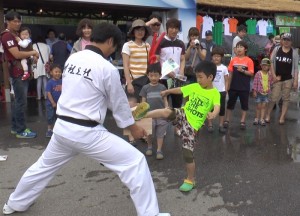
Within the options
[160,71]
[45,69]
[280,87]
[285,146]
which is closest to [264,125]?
[280,87]

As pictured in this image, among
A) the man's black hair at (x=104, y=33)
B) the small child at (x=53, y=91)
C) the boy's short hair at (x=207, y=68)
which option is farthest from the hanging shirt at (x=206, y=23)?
the man's black hair at (x=104, y=33)

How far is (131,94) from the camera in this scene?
15.9ft

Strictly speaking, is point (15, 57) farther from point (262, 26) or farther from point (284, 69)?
point (262, 26)

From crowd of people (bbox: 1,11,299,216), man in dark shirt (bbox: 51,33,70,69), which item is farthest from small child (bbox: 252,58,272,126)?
man in dark shirt (bbox: 51,33,70,69)

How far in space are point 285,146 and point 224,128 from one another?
3.94ft

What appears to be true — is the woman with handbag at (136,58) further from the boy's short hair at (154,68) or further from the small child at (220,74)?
the small child at (220,74)

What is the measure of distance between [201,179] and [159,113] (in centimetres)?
111

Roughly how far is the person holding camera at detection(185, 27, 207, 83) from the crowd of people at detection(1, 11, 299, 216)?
0.02m

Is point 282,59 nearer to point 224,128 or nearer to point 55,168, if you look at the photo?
point 224,128

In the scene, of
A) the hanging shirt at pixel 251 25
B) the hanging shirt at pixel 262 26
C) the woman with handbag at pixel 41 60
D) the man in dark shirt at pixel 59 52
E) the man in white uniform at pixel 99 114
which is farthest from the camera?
the hanging shirt at pixel 262 26

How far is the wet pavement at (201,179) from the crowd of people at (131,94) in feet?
0.86

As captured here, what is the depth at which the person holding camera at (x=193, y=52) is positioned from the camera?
5906 millimetres

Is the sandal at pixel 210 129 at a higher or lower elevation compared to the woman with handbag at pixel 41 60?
lower

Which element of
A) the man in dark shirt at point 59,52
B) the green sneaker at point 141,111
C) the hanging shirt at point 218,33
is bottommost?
the green sneaker at point 141,111
